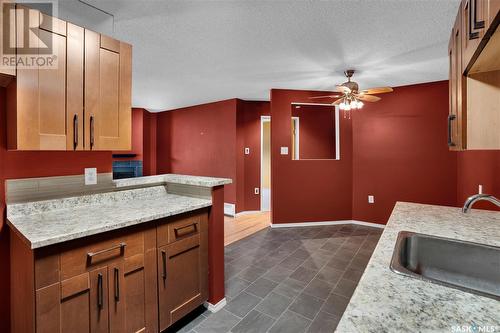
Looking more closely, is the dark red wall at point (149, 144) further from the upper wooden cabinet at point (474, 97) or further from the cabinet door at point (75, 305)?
the upper wooden cabinet at point (474, 97)

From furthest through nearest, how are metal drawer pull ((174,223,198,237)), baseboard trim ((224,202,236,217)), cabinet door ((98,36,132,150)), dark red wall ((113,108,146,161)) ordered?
dark red wall ((113,108,146,161))
baseboard trim ((224,202,236,217))
metal drawer pull ((174,223,198,237))
cabinet door ((98,36,132,150))

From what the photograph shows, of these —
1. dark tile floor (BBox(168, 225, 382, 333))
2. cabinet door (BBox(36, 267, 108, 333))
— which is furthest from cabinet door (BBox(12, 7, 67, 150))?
dark tile floor (BBox(168, 225, 382, 333))

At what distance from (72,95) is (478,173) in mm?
4043

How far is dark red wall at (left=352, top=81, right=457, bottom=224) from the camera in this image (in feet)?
12.2

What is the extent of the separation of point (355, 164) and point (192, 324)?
11.9 feet

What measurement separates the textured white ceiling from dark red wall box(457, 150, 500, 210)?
119 cm

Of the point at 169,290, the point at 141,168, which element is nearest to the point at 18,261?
the point at 169,290

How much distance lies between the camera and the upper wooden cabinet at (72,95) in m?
1.29

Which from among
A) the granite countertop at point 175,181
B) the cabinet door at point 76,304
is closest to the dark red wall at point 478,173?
the granite countertop at point 175,181

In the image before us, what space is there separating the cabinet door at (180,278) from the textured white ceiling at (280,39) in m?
1.79

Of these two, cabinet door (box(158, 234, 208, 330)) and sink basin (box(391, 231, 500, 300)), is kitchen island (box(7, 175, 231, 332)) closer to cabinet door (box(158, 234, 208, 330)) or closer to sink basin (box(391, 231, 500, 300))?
cabinet door (box(158, 234, 208, 330))

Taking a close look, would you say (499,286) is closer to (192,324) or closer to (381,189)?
(192,324)

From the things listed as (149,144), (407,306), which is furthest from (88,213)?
(149,144)

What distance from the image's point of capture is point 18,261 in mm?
1341
